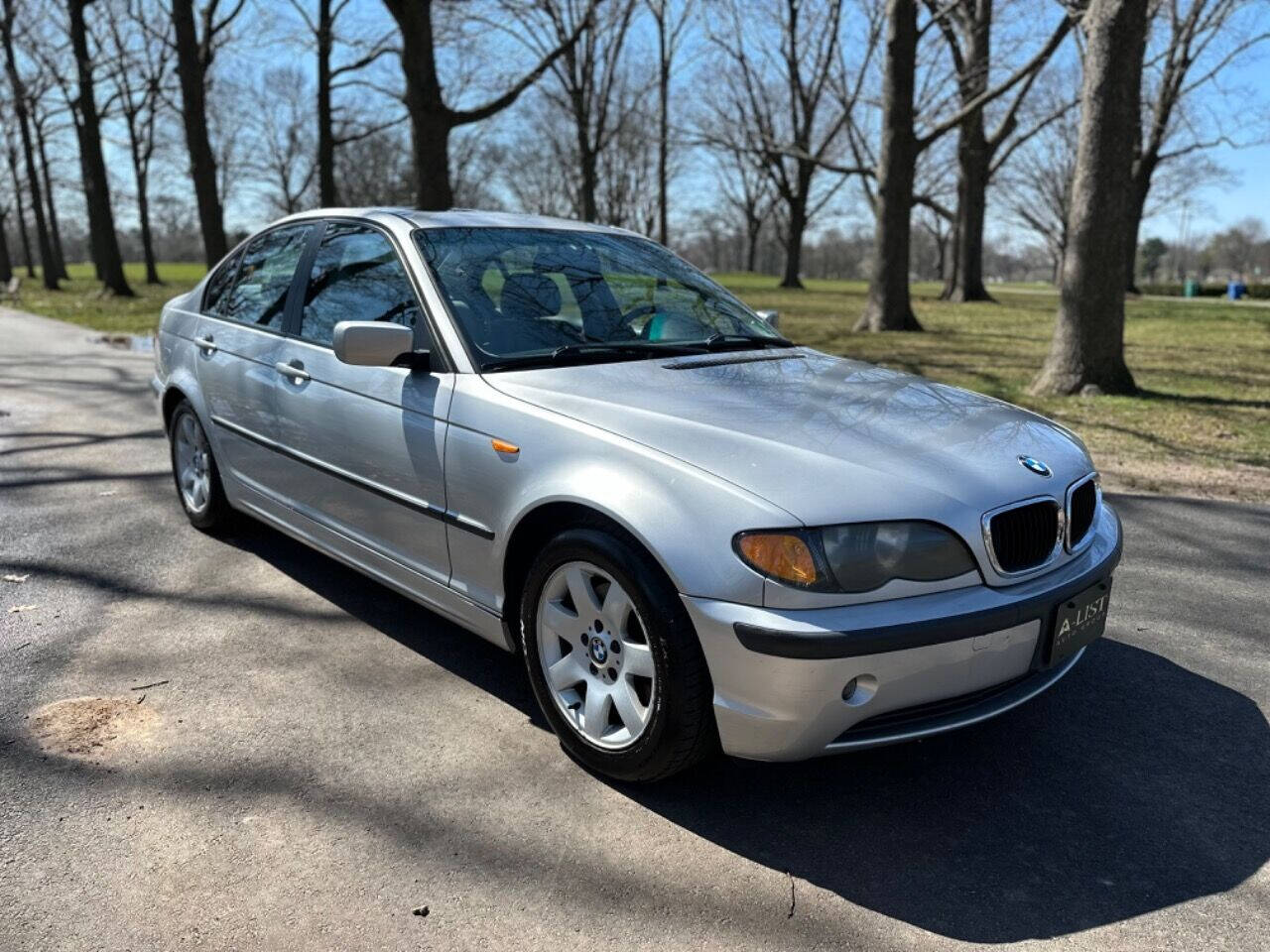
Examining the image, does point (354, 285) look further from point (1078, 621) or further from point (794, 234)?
point (794, 234)

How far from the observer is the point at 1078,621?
114 inches

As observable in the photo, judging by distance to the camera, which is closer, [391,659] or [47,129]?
[391,659]

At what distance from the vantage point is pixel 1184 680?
12.0 feet

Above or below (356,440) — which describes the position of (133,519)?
below

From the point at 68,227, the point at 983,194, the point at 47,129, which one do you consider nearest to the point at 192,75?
the point at 983,194

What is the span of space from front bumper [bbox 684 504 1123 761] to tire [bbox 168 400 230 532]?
3368mm

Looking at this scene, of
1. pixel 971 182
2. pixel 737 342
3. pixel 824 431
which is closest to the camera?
pixel 824 431

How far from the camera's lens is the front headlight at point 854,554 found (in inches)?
97.8

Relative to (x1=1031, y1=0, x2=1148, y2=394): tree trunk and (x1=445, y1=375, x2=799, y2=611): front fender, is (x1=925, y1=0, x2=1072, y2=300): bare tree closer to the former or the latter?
A: (x1=1031, y1=0, x2=1148, y2=394): tree trunk

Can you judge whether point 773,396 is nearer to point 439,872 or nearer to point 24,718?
point 439,872

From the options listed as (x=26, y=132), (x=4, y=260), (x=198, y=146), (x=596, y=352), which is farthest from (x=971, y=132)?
(x=4, y=260)

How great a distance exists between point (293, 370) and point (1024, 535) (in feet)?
9.43

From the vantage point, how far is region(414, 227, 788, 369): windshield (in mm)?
3555

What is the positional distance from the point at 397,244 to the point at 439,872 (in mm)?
2375
